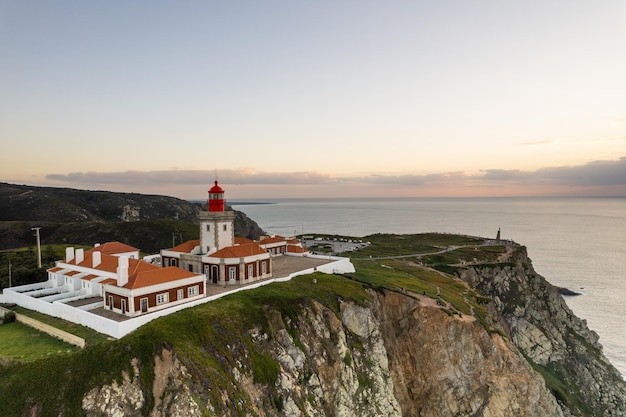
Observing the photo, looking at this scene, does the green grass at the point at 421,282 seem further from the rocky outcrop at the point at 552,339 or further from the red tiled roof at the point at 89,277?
the red tiled roof at the point at 89,277

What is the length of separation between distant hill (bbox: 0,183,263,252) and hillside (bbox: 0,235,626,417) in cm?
3982

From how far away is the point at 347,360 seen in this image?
104 ft

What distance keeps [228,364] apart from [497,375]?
90.8ft

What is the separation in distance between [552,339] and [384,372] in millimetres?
37590

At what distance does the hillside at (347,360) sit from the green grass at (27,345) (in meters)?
1.80

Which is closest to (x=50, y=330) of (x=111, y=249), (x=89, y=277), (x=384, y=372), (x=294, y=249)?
(x=89, y=277)

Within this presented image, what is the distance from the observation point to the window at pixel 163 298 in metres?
29.2

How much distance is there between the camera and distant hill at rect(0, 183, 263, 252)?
314ft

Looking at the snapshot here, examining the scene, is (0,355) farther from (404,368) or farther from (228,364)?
(404,368)

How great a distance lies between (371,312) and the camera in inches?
1427

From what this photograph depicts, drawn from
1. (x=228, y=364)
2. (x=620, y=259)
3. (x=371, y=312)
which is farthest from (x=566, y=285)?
(x=228, y=364)

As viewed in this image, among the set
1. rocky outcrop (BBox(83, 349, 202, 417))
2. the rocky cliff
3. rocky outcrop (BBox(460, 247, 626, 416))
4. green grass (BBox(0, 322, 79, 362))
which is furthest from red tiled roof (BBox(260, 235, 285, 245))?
rocky outcrop (BBox(83, 349, 202, 417))

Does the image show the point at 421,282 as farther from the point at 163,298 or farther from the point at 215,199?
the point at 163,298

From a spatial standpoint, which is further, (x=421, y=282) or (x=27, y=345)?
(x=421, y=282)
